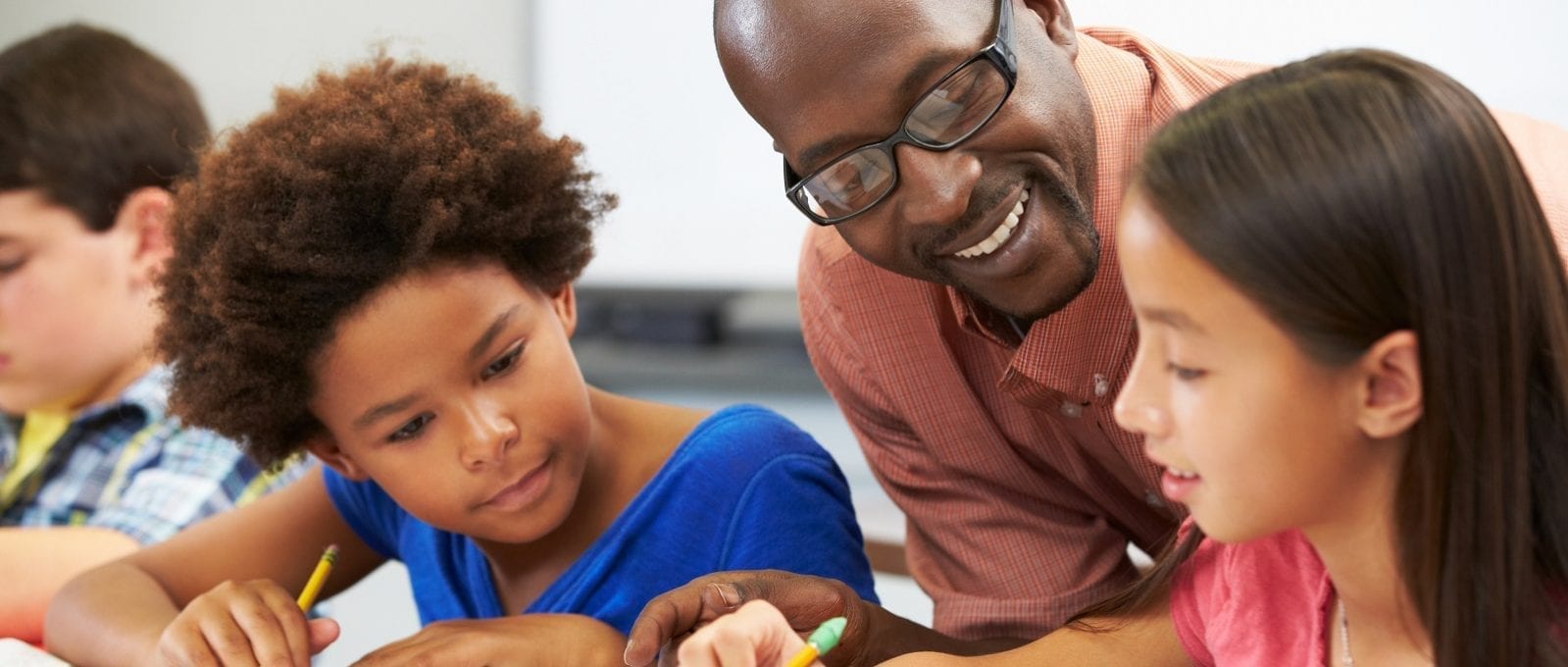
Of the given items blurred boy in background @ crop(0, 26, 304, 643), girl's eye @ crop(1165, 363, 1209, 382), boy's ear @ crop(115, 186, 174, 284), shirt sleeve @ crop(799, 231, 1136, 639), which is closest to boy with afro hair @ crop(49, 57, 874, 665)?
shirt sleeve @ crop(799, 231, 1136, 639)

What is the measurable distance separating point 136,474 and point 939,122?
44.6 inches

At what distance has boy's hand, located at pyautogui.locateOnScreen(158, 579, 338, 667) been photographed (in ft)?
3.96

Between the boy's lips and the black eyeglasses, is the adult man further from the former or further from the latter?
the boy's lips

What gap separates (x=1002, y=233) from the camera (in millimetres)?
1178

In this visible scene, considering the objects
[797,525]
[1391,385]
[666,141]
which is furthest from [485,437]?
[666,141]

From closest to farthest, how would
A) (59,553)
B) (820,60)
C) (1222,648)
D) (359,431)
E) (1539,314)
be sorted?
(1539,314) → (1222,648) → (820,60) → (359,431) → (59,553)

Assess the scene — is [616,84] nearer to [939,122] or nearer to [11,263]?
[11,263]

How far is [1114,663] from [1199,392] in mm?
312

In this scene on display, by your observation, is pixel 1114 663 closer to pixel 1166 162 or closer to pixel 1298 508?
pixel 1298 508

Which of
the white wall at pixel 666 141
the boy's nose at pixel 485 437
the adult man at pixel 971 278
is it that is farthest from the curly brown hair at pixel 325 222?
the white wall at pixel 666 141

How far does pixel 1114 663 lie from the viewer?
1064 millimetres

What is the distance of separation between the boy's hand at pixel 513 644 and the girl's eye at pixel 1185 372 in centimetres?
54

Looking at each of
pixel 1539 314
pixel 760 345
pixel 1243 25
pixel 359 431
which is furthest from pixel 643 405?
pixel 760 345

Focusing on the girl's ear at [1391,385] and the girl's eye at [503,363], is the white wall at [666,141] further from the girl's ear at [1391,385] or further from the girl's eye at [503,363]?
the girl's ear at [1391,385]
